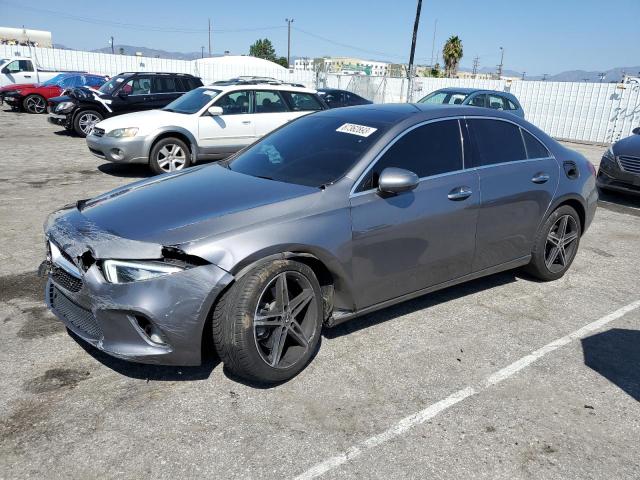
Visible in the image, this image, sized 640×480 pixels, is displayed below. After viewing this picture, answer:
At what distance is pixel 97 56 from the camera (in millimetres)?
29641

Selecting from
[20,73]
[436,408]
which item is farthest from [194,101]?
[20,73]

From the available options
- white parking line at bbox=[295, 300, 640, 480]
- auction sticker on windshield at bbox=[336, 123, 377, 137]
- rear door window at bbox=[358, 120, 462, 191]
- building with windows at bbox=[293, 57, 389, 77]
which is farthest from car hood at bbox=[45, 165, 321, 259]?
building with windows at bbox=[293, 57, 389, 77]

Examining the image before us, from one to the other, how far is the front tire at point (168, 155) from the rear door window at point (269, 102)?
5.14 feet

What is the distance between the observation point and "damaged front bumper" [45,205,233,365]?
2.85 m

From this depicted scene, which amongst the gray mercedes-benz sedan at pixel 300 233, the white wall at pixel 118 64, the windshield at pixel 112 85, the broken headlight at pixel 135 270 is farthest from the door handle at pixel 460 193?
the white wall at pixel 118 64

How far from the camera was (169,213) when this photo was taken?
3.23 m

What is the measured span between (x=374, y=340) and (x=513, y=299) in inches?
61.6

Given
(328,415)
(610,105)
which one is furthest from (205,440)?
(610,105)

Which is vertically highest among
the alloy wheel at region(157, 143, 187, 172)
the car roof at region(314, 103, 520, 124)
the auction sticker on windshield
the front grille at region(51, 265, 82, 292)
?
the car roof at region(314, 103, 520, 124)

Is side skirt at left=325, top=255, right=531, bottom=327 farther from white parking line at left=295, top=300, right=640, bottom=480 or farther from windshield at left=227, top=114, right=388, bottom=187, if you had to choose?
windshield at left=227, top=114, right=388, bottom=187

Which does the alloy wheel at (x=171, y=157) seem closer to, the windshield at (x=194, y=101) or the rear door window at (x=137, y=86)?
the windshield at (x=194, y=101)

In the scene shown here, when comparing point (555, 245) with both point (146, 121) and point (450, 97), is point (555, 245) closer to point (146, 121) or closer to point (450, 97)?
point (146, 121)

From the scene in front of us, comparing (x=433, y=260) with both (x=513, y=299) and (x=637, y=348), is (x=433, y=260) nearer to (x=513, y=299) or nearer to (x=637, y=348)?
(x=513, y=299)

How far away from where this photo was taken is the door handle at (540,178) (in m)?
4.63
